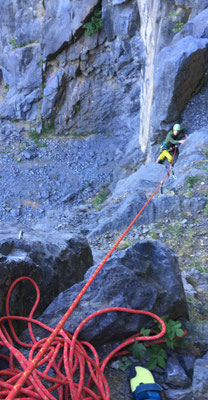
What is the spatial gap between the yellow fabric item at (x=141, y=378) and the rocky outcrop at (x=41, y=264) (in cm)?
99

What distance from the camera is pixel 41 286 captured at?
2686mm

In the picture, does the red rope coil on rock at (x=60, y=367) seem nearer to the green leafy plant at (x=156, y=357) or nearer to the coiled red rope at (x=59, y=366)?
the coiled red rope at (x=59, y=366)

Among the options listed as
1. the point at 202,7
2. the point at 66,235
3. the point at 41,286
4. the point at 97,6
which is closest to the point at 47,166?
the point at 97,6

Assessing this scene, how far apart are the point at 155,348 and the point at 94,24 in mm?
17863

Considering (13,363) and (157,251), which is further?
(157,251)

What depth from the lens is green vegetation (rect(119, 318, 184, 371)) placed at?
6.84 ft

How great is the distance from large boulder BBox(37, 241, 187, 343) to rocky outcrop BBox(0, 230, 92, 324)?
23 centimetres

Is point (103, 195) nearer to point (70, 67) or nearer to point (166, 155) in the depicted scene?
point (166, 155)

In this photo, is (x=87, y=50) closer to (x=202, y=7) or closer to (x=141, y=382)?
(x=202, y=7)

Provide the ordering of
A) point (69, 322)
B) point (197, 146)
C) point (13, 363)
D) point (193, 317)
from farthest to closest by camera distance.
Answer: point (197, 146) < point (193, 317) < point (69, 322) < point (13, 363)

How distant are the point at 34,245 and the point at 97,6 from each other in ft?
56.6

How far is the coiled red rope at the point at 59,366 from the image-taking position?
5.48 feet

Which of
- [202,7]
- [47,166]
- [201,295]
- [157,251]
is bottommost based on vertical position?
[47,166]

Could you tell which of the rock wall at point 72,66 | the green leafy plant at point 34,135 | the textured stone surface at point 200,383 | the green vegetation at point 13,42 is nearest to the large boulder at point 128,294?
the textured stone surface at point 200,383
